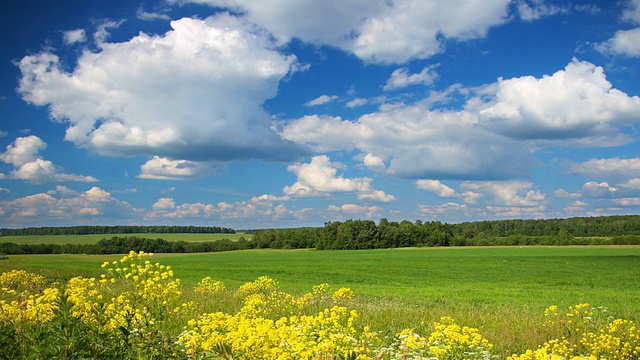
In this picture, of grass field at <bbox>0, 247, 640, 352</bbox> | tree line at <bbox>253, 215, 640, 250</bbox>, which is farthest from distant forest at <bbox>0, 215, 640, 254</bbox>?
grass field at <bbox>0, 247, 640, 352</bbox>

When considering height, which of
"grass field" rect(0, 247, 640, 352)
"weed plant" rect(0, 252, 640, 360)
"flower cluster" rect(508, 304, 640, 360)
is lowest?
"grass field" rect(0, 247, 640, 352)

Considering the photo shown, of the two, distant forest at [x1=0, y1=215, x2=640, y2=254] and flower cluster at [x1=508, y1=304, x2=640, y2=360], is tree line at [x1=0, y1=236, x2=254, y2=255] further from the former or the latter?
flower cluster at [x1=508, y1=304, x2=640, y2=360]

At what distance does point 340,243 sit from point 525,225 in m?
71.4

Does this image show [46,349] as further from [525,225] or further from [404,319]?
[525,225]

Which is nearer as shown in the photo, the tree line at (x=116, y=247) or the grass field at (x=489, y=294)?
the grass field at (x=489, y=294)

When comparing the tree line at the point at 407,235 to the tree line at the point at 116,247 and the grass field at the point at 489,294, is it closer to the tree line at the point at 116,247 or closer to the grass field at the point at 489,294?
the tree line at the point at 116,247

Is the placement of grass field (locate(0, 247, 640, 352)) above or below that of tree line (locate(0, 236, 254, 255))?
above

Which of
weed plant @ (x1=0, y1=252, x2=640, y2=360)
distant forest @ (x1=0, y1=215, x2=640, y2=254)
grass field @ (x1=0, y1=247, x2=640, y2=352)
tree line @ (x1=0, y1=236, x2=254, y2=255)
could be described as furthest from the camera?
distant forest @ (x1=0, y1=215, x2=640, y2=254)

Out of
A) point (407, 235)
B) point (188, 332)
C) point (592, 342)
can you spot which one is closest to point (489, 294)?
point (592, 342)

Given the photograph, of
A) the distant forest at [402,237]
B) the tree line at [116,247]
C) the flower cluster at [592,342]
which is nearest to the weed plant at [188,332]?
the flower cluster at [592,342]

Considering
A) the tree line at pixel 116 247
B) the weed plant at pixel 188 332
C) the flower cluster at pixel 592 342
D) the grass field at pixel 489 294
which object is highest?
the weed plant at pixel 188 332

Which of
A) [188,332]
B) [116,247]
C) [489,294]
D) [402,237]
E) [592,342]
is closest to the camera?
[188,332]

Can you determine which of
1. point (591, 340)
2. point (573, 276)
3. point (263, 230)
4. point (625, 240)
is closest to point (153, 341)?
point (591, 340)

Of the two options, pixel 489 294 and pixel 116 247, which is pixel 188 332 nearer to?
pixel 489 294
